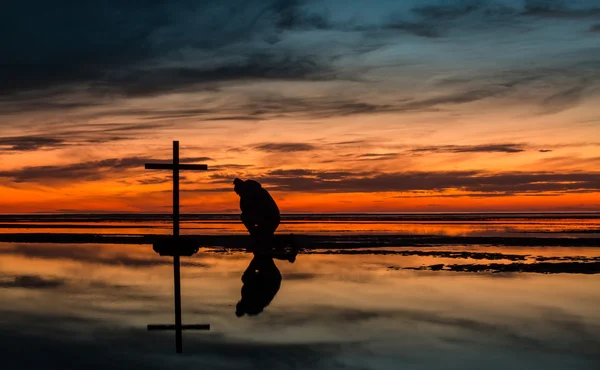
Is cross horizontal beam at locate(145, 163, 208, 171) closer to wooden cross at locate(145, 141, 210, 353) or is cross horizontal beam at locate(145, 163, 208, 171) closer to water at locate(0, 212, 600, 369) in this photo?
wooden cross at locate(145, 141, 210, 353)

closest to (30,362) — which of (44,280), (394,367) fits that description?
(394,367)

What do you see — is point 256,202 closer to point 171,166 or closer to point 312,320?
point 171,166

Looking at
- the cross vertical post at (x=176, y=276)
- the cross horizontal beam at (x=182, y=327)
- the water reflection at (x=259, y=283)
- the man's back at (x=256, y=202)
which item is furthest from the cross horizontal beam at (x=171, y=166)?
the cross horizontal beam at (x=182, y=327)

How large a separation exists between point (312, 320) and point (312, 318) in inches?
8.3

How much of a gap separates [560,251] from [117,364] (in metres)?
24.9

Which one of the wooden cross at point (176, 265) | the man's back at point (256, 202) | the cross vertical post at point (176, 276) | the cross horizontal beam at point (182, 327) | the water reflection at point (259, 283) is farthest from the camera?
the man's back at point (256, 202)

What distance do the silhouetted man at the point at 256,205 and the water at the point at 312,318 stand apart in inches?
208

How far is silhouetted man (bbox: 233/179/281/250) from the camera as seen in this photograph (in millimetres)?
29047

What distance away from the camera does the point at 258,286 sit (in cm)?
1802

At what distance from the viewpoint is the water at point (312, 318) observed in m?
10.3

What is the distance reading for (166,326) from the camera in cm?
1238

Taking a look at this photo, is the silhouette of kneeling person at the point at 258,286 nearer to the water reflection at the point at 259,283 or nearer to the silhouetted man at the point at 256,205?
the water reflection at the point at 259,283

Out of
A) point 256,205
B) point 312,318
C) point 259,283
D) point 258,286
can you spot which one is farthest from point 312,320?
point 256,205

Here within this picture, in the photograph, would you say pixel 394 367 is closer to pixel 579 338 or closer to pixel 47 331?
pixel 579 338
